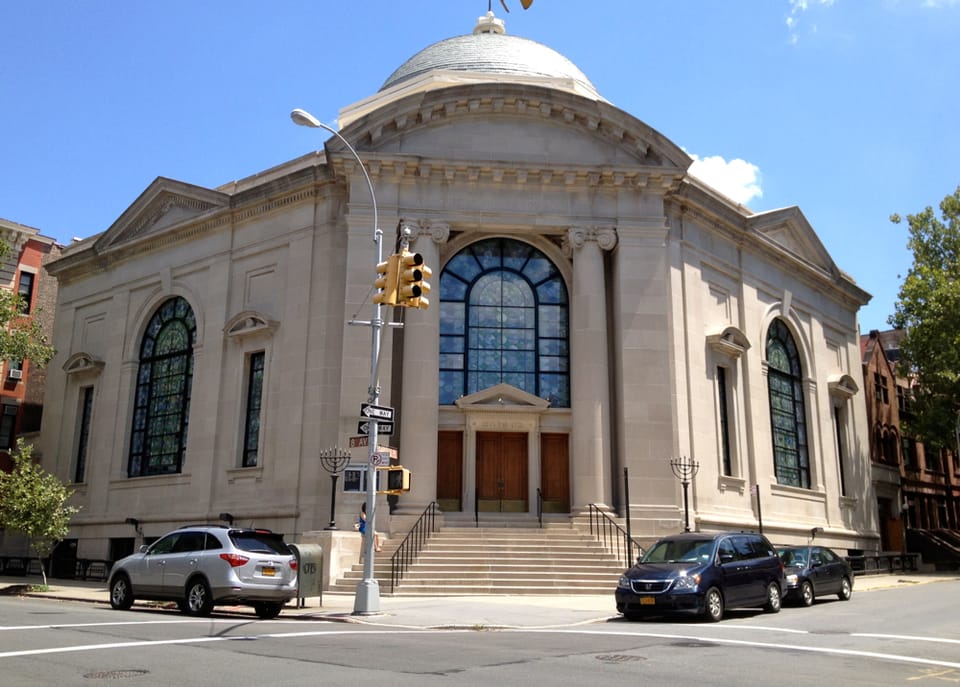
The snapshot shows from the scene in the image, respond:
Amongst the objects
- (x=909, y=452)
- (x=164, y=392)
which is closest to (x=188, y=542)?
(x=164, y=392)

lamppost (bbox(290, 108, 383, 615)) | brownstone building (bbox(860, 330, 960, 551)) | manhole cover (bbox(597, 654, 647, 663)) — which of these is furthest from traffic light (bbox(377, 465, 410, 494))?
brownstone building (bbox(860, 330, 960, 551))

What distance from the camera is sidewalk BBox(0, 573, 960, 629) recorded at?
53.6 ft

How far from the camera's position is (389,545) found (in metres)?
25.0

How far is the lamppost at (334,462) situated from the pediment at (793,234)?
60.6 ft

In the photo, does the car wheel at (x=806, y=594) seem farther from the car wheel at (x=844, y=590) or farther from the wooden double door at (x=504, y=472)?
the wooden double door at (x=504, y=472)

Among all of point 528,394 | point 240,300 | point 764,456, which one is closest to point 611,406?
point 528,394

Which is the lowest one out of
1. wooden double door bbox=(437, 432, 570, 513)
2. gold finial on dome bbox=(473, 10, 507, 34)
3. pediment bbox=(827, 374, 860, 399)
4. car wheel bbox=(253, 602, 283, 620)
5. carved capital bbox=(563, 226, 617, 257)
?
car wheel bbox=(253, 602, 283, 620)

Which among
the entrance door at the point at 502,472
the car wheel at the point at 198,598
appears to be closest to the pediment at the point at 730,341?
the entrance door at the point at 502,472

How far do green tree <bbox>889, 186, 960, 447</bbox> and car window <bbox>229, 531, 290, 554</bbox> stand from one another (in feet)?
105

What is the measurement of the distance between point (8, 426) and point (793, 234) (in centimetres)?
3725

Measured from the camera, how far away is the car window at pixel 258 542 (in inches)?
674

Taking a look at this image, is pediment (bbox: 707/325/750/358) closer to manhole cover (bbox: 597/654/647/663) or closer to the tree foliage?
manhole cover (bbox: 597/654/647/663)

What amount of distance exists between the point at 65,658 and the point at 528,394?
19.1 metres

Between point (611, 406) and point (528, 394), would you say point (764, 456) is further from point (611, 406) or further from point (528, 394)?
point (528, 394)
